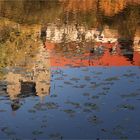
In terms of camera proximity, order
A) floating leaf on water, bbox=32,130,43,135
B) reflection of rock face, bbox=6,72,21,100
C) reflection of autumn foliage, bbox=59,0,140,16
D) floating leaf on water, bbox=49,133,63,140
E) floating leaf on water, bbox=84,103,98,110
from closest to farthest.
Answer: floating leaf on water, bbox=49,133,63,140, floating leaf on water, bbox=32,130,43,135, floating leaf on water, bbox=84,103,98,110, reflection of rock face, bbox=6,72,21,100, reflection of autumn foliage, bbox=59,0,140,16

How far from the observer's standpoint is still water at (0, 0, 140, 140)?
16.0 metres

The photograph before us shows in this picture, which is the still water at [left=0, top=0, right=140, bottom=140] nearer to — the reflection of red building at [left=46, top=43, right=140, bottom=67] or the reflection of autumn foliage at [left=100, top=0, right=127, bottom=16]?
the reflection of red building at [left=46, top=43, right=140, bottom=67]

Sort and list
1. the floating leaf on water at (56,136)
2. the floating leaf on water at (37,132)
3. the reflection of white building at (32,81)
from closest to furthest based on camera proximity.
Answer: the floating leaf on water at (56,136) < the floating leaf on water at (37,132) < the reflection of white building at (32,81)

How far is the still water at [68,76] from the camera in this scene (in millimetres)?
16016

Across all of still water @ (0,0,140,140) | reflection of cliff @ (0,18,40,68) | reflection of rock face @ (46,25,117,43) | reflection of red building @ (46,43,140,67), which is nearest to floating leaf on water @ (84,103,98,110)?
still water @ (0,0,140,140)

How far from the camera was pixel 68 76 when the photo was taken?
75.6 feet

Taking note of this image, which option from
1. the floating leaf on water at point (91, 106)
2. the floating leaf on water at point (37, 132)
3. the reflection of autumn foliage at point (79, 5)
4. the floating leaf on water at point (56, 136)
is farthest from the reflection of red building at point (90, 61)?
the reflection of autumn foliage at point (79, 5)

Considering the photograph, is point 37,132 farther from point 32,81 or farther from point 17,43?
point 17,43

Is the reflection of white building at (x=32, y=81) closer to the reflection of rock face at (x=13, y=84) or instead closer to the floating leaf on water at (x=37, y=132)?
the reflection of rock face at (x=13, y=84)

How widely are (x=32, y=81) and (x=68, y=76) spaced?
1.94 m

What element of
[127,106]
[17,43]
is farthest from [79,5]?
[127,106]

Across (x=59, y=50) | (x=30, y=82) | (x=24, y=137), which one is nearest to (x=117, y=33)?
(x=59, y=50)

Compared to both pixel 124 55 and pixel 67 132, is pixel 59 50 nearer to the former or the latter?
pixel 124 55

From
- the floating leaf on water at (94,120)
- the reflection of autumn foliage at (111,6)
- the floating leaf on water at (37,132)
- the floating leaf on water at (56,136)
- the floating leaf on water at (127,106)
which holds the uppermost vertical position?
the reflection of autumn foliage at (111,6)
